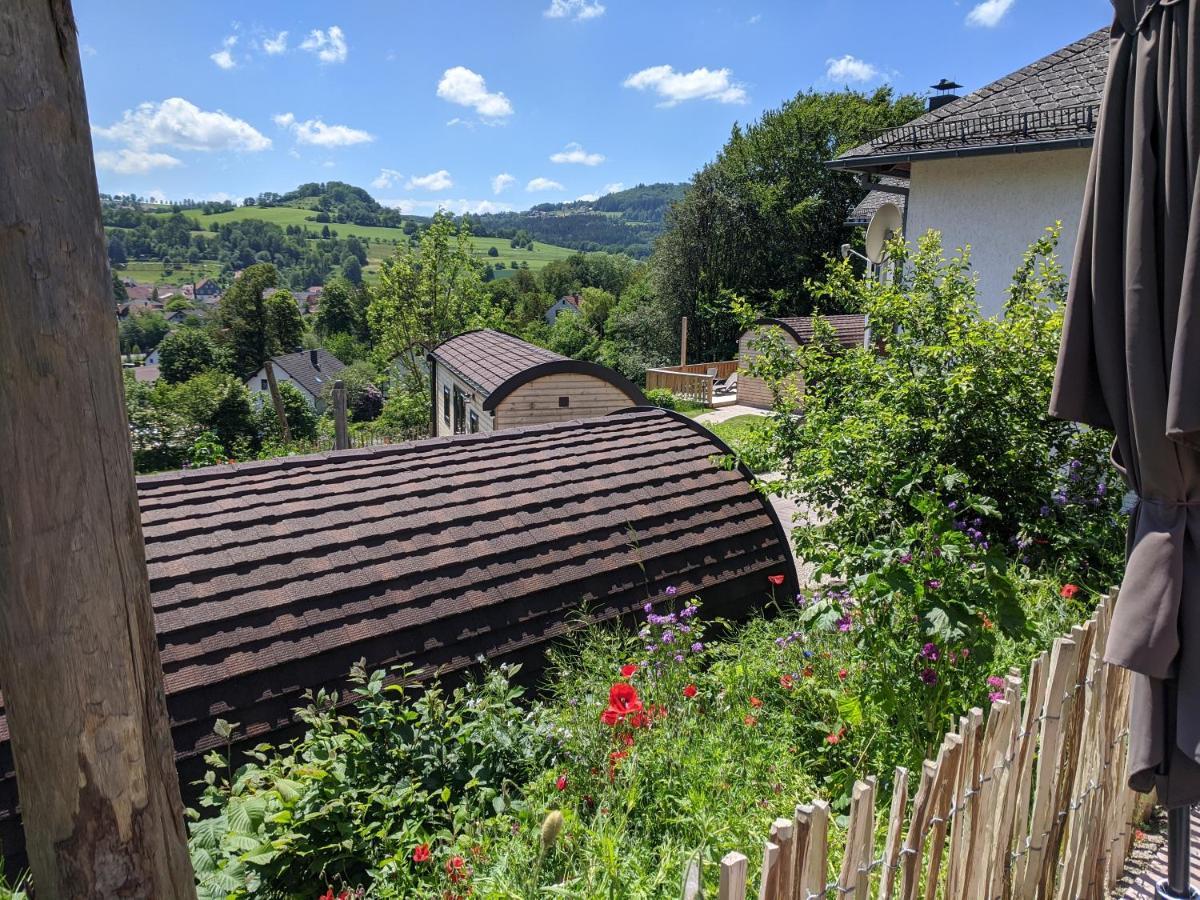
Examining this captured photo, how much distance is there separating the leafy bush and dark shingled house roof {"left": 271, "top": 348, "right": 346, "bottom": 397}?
58749 millimetres

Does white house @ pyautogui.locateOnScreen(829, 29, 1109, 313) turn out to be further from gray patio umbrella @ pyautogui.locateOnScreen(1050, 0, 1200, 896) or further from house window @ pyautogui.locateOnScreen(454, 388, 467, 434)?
house window @ pyautogui.locateOnScreen(454, 388, 467, 434)

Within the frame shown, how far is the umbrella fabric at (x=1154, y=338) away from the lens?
203 centimetres

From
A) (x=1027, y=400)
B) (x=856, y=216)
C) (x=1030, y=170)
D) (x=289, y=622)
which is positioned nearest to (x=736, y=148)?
(x=856, y=216)

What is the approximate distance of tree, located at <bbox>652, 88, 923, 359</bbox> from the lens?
126 feet

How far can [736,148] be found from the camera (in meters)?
41.2

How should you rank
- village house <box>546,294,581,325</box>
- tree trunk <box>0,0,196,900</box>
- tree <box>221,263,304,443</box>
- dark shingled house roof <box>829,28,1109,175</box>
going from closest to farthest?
1. tree trunk <box>0,0,196,900</box>
2. dark shingled house roof <box>829,28,1109,175</box>
3. tree <box>221,263,304,443</box>
4. village house <box>546,294,581,325</box>

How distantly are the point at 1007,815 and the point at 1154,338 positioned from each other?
153cm

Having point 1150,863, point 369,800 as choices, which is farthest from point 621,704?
point 1150,863

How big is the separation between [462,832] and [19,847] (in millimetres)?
1844

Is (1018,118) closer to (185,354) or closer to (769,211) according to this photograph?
(769,211)

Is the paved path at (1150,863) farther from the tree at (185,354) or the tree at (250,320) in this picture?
the tree at (250,320)

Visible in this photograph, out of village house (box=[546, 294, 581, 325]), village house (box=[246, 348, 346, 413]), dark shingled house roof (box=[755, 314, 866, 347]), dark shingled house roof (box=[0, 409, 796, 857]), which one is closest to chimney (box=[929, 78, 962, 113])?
dark shingled house roof (box=[755, 314, 866, 347])

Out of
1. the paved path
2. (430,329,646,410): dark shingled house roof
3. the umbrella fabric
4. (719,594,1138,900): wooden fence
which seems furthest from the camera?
(430,329,646,410): dark shingled house roof

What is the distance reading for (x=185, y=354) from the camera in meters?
59.1
